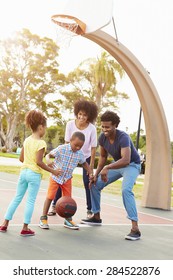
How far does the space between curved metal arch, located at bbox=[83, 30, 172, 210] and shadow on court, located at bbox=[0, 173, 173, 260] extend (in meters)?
2.01

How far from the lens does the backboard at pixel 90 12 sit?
28.9 feet

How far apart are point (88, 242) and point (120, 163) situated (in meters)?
1.22

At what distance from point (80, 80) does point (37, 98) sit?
512 centimetres

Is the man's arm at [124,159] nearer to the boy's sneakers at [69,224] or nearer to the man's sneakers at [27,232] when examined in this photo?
the boy's sneakers at [69,224]

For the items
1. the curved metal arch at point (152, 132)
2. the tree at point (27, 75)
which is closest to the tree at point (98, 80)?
the tree at point (27, 75)

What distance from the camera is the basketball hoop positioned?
8805 millimetres

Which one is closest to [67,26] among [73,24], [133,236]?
[73,24]

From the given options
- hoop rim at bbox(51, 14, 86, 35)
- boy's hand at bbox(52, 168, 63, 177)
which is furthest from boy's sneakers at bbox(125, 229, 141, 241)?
hoop rim at bbox(51, 14, 86, 35)

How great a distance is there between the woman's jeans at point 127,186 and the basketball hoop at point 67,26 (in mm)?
3259

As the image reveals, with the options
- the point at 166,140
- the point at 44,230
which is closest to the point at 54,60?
the point at 166,140

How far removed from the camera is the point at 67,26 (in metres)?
9.09

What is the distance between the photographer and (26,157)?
20.0 feet

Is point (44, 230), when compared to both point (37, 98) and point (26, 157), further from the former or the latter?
point (37, 98)

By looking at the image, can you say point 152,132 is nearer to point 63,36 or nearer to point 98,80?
point 63,36
